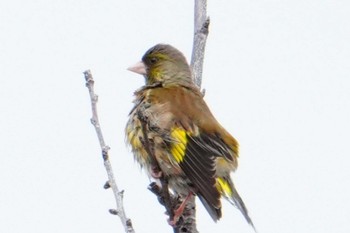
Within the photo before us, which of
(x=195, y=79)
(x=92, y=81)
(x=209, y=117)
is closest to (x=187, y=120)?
(x=209, y=117)

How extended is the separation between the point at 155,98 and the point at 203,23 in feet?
2.17

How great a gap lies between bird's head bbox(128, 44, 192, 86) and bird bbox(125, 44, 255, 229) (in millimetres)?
419

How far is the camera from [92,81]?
393 cm

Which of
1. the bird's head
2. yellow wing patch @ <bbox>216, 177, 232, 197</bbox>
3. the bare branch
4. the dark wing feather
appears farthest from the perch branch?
yellow wing patch @ <bbox>216, 177, 232, 197</bbox>

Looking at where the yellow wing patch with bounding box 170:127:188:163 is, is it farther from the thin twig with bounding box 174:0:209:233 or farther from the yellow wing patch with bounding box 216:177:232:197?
the thin twig with bounding box 174:0:209:233

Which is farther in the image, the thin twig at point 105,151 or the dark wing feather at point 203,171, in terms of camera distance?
the dark wing feather at point 203,171

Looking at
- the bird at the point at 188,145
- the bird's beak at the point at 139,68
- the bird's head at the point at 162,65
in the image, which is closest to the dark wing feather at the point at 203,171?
the bird at the point at 188,145

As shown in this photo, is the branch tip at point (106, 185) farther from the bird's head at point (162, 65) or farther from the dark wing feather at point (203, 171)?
the bird's head at point (162, 65)

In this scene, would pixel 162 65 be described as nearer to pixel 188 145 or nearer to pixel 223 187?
pixel 188 145

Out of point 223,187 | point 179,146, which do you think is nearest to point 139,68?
point 179,146

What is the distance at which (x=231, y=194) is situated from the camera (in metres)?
5.29

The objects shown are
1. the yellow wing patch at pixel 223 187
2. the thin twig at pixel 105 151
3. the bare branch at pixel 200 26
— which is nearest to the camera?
the thin twig at pixel 105 151

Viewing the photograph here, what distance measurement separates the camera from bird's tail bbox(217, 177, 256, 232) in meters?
5.20

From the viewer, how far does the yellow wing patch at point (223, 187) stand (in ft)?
17.2
